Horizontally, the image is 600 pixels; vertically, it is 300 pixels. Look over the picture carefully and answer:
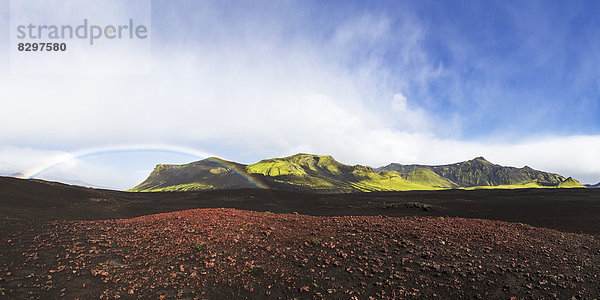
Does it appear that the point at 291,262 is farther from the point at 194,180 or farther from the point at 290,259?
the point at 194,180

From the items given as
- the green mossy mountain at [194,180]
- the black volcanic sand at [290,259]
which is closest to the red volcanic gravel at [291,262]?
the black volcanic sand at [290,259]

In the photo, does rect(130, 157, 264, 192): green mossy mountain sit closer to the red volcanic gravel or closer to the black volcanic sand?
the black volcanic sand

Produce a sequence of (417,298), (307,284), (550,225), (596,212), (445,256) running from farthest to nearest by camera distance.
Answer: (596,212), (550,225), (445,256), (307,284), (417,298)

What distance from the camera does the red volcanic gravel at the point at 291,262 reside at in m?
11.0

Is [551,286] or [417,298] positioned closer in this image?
[417,298]

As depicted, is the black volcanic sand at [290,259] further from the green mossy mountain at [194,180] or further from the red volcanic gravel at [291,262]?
the green mossy mountain at [194,180]

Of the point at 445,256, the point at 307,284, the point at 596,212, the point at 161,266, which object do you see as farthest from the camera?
the point at 596,212

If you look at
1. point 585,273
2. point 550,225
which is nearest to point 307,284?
point 585,273

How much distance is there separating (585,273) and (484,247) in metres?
4.22

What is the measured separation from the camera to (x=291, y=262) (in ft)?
44.7

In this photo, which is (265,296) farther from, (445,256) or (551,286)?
(551,286)

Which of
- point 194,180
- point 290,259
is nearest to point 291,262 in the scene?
point 290,259

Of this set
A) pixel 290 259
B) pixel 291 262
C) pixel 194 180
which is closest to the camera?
pixel 291 262

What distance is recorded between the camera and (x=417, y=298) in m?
10.7
